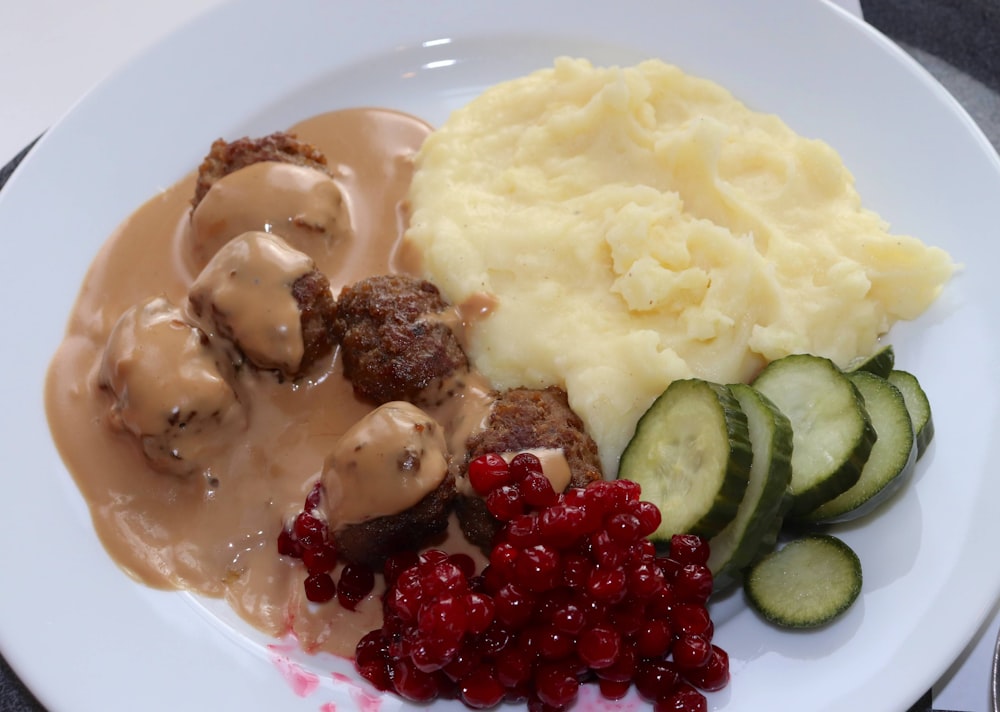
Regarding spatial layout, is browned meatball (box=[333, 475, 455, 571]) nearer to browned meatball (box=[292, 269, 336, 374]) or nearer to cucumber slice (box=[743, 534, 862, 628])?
browned meatball (box=[292, 269, 336, 374])

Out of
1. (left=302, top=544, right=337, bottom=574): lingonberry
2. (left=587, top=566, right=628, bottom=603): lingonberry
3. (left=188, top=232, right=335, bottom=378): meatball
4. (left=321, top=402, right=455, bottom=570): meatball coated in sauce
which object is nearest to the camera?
(left=587, top=566, right=628, bottom=603): lingonberry

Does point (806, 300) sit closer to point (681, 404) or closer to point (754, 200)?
point (754, 200)

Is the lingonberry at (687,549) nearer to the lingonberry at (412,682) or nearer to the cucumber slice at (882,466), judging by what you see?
the cucumber slice at (882,466)

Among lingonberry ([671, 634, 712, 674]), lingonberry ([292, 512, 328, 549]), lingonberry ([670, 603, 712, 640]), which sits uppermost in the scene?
lingonberry ([670, 603, 712, 640])

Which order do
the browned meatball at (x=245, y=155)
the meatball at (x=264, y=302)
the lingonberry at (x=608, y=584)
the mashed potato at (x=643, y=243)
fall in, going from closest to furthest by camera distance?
the lingonberry at (x=608, y=584) → the meatball at (x=264, y=302) → the mashed potato at (x=643, y=243) → the browned meatball at (x=245, y=155)

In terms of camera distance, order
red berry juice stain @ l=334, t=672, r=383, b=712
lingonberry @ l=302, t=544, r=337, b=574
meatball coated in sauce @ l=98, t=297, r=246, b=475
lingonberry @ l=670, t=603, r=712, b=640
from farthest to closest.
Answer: meatball coated in sauce @ l=98, t=297, r=246, b=475
lingonberry @ l=302, t=544, r=337, b=574
red berry juice stain @ l=334, t=672, r=383, b=712
lingonberry @ l=670, t=603, r=712, b=640

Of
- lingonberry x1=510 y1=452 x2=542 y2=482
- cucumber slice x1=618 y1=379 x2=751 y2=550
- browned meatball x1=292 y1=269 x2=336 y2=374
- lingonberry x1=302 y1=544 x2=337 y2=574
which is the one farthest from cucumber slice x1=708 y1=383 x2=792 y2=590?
browned meatball x1=292 y1=269 x2=336 y2=374

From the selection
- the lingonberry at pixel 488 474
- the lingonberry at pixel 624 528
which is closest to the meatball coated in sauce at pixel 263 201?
the lingonberry at pixel 488 474
